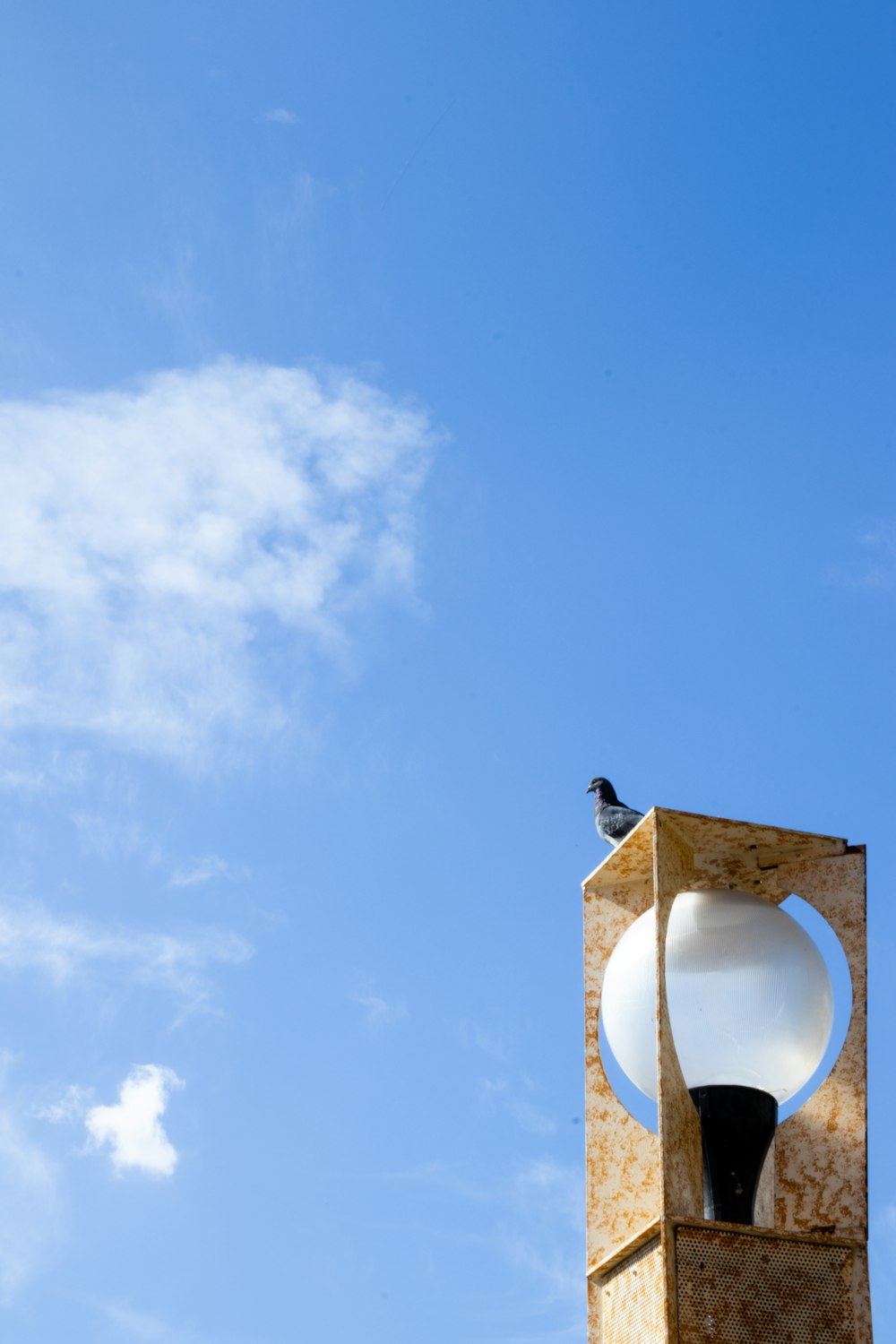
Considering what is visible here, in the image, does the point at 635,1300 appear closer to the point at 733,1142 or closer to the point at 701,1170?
the point at 701,1170

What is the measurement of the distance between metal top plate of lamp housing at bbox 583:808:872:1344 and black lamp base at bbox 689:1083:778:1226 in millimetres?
54

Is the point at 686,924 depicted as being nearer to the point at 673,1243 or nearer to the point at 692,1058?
the point at 692,1058

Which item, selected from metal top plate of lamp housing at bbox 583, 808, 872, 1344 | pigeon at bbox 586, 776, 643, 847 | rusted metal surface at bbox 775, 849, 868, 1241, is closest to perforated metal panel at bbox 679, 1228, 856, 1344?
metal top plate of lamp housing at bbox 583, 808, 872, 1344

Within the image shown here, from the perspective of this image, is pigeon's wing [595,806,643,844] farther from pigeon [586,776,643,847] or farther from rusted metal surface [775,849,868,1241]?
rusted metal surface [775,849,868,1241]

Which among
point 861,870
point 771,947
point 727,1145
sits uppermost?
point 861,870

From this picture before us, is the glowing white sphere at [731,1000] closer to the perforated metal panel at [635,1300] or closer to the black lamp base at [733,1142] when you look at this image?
the black lamp base at [733,1142]

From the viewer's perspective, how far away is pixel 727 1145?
4.75m

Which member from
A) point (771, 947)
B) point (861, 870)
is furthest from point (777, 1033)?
point (861, 870)

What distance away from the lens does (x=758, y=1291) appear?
4.40 metres

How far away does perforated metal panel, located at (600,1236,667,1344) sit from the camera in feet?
14.4

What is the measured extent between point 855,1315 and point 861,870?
1.26 meters

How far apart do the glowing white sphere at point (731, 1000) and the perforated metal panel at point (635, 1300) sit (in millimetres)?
494

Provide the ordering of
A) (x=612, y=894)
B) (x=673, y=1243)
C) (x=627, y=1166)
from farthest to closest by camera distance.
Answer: (x=612, y=894) → (x=627, y=1166) → (x=673, y=1243)

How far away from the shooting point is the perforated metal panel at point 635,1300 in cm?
439
